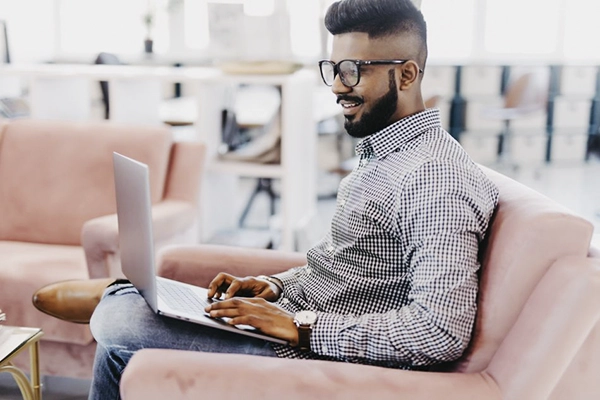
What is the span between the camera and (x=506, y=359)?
1210 mm

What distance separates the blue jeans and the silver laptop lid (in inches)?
2.2

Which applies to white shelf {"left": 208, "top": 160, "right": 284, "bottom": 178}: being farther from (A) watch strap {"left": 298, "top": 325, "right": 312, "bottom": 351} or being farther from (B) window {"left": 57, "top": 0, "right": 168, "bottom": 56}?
(B) window {"left": 57, "top": 0, "right": 168, "bottom": 56}

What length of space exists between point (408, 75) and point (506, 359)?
608 millimetres

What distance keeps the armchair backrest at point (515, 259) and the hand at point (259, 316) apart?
1.05 ft

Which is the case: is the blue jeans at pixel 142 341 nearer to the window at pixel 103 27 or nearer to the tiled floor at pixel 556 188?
the tiled floor at pixel 556 188

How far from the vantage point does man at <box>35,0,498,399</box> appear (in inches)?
49.9

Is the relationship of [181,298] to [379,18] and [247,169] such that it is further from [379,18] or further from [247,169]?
[247,169]

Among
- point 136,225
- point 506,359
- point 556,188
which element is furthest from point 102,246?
point 556,188

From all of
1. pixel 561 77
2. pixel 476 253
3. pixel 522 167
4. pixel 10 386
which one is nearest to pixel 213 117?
pixel 10 386

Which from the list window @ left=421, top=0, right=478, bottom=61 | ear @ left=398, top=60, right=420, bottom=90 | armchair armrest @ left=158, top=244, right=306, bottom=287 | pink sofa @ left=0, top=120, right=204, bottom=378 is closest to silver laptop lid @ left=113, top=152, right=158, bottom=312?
armchair armrest @ left=158, top=244, right=306, bottom=287

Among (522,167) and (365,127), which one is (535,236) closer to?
(365,127)

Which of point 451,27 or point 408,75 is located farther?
point 451,27

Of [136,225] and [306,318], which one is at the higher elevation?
[136,225]

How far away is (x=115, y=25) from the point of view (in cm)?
737
